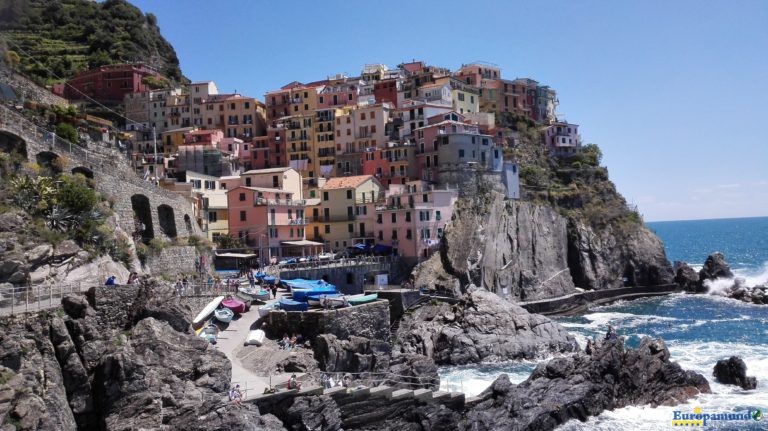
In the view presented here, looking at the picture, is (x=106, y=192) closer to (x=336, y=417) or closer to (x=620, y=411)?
(x=336, y=417)

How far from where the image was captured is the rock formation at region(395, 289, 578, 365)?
46844 mm

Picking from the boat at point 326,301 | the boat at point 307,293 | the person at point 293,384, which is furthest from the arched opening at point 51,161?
the person at point 293,384

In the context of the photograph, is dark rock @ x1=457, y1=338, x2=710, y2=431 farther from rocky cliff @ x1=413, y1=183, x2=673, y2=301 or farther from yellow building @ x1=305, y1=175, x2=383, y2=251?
yellow building @ x1=305, y1=175, x2=383, y2=251

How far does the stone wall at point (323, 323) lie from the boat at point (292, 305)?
0.78 m

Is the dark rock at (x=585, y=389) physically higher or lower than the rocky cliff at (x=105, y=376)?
lower

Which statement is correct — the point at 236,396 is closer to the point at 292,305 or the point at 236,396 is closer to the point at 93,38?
the point at 292,305

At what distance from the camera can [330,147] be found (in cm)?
8350

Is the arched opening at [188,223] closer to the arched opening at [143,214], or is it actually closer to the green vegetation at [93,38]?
the arched opening at [143,214]

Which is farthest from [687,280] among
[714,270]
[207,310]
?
[207,310]

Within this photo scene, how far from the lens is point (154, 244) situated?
4278cm

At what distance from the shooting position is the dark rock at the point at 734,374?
3844 cm

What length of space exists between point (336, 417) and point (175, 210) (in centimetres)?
2629

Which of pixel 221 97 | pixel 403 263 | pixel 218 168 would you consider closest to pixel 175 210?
pixel 403 263

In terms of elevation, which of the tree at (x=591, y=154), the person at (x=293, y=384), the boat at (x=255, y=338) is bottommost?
the person at (x=293, y=384)
